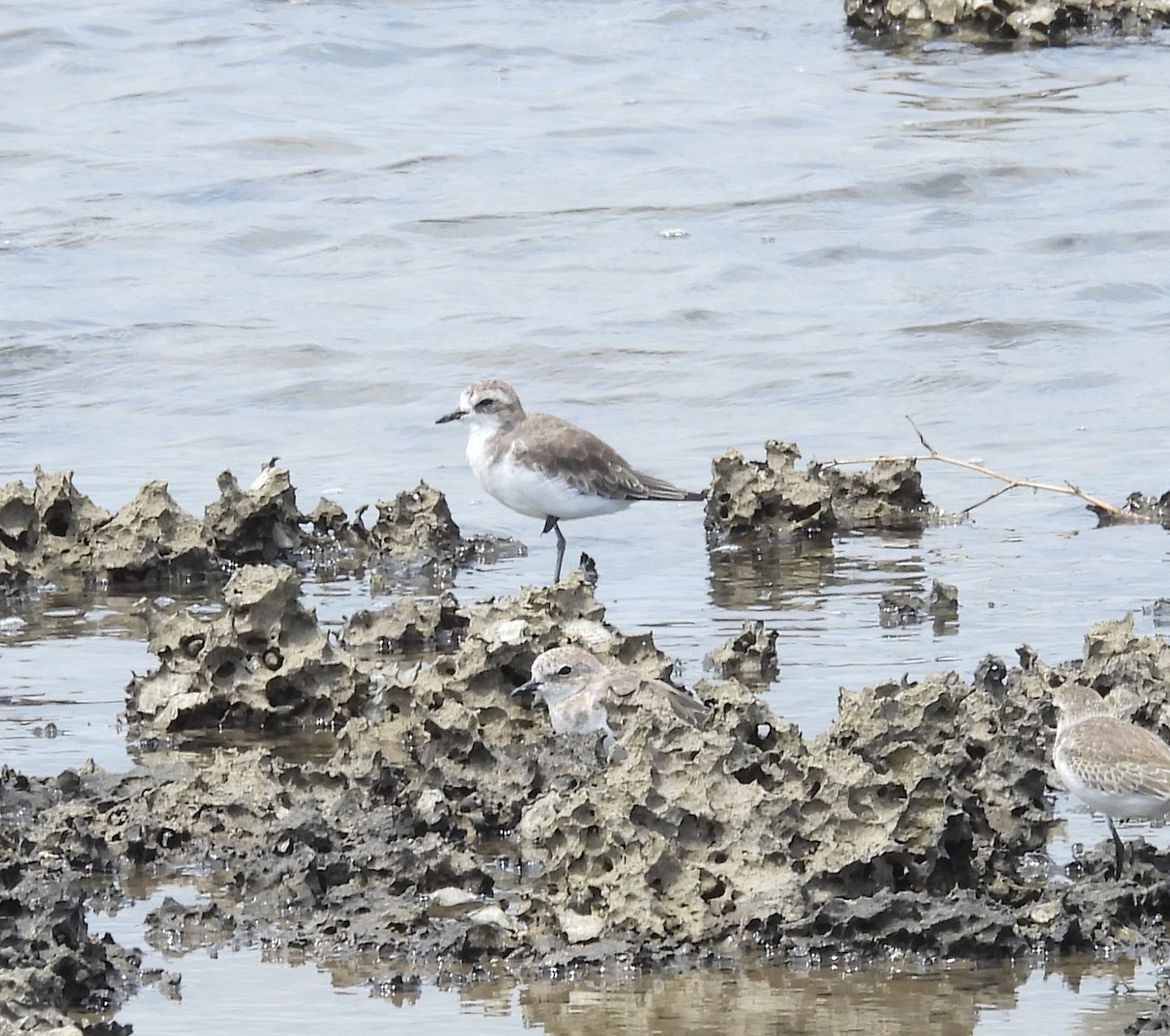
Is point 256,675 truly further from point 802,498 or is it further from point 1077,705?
point 802,498

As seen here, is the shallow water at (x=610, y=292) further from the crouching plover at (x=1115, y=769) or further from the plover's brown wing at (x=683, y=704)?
the plover's brown wing at (x=683, y=704)

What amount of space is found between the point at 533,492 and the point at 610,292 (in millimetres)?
5698

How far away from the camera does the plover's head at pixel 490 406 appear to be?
9.91m

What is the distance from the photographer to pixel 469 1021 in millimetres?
4594

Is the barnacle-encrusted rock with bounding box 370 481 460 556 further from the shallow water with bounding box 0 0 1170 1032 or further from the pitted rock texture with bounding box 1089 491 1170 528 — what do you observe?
the pitted rock texture with bounding box 1089 491 1170 528

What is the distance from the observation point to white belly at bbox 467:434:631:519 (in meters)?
9.48

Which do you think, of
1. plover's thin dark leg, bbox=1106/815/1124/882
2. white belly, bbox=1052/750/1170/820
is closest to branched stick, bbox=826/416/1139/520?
white belly, bbox=1052/750/1170/820

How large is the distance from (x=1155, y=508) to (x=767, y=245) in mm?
6602

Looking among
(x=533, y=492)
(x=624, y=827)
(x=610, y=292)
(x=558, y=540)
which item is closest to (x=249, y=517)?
(x=533, y=492)

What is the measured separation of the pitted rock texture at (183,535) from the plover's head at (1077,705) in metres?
3.96

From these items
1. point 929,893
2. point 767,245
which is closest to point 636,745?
point 929,893

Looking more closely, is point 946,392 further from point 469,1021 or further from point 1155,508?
point 469,1021

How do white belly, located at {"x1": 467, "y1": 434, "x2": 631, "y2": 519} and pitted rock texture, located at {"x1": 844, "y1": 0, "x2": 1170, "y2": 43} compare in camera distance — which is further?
pitted rock texture, located at {"x1": 844, "y1": 0, "x2": 1170, "y2": 43}

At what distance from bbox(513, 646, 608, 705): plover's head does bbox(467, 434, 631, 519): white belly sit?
3.16 m
